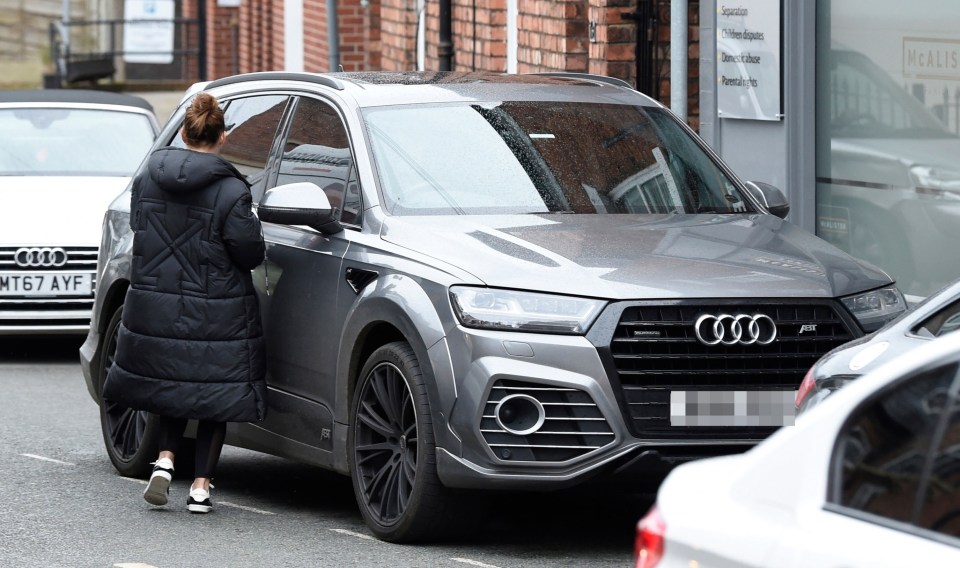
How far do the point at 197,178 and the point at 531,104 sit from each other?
1.39 meters

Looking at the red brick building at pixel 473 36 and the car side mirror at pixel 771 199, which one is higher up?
the red brick building at pixel 473 36

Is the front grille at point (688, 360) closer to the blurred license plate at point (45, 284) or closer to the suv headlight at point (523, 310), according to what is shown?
the suv headlight at point (523, 310)

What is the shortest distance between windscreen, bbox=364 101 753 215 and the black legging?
1.20 meters

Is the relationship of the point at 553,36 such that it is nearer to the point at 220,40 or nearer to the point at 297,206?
the point at 297,206

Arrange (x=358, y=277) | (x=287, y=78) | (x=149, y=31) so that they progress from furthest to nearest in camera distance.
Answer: (x=149, y=31)
(x=287, y=78)
(x=358, y=277)

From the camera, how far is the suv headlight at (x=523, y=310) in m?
6.10

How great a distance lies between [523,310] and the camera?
616cm

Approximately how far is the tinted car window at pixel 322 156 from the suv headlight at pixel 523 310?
1002mm

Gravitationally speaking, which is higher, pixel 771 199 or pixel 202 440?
pixel 771 199

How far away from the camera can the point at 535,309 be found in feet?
20.2

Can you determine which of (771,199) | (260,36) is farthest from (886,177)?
(260,36)

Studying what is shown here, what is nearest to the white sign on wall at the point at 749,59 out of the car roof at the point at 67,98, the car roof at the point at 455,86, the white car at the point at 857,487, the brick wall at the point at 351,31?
the car roof at the point at 455,86

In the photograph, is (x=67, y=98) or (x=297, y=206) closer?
(x=297, y=206)

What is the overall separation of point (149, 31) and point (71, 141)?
2308 centimetres
